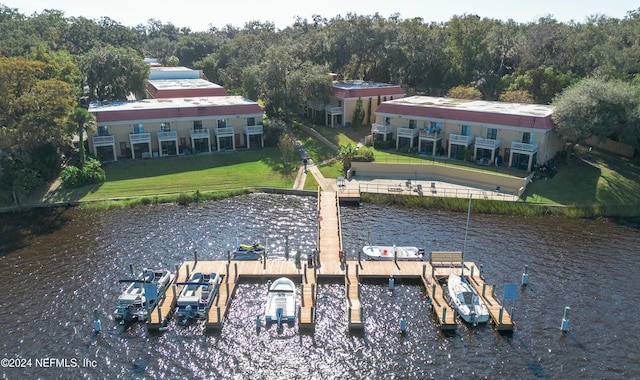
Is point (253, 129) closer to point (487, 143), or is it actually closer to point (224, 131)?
point (224, 131)

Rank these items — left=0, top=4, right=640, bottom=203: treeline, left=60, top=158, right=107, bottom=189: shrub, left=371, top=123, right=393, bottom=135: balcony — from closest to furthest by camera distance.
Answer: left=0, top=4, right=640, bottom=203: treeline, left=60, top=158, right=107, bottom=189: shrub, left=371, top=123, right=393, bottom=135: balcony

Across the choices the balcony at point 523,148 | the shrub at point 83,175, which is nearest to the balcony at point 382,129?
the balcony at point 523,148

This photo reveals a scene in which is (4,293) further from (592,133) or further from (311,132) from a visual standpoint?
(592,133)

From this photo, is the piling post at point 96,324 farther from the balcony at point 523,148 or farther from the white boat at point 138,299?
the balcony at point 523,148

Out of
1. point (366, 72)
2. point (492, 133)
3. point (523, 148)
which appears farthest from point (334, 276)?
point (366, 72)

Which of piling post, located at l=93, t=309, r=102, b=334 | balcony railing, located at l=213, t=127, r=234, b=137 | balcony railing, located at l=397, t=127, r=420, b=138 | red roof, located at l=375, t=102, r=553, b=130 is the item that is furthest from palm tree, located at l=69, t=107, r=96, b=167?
balcony railing, located at l=397, t=127, r=420, b=138

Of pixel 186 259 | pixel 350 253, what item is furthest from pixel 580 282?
pixel 186 259

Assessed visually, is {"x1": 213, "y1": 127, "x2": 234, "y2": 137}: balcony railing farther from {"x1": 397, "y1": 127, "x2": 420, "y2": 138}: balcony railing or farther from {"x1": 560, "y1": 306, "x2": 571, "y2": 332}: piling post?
{"x1": 560, "y1": 306, "x2": 571, "y2": 332}: piling post
